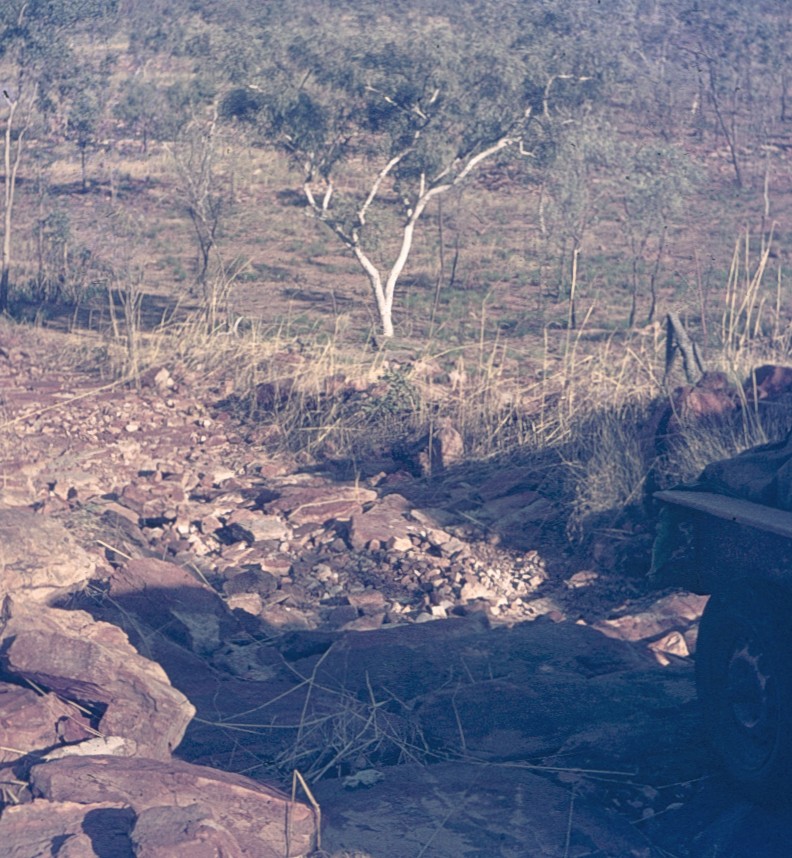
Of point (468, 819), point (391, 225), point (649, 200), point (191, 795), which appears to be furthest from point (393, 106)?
point (191, 795)

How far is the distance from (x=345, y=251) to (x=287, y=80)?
691cm

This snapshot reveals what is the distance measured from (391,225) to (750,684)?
2003 cm

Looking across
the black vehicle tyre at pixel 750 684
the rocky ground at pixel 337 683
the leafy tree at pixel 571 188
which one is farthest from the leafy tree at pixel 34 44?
the black vehicle tyre at pixel 750 684

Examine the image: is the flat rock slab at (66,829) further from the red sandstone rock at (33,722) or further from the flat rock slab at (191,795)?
the red sandstone rock at (33,722)

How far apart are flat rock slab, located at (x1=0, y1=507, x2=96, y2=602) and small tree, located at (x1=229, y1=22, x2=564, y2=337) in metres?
9.73

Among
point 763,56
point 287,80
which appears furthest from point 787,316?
point 763,56

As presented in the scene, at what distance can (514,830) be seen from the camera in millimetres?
3234

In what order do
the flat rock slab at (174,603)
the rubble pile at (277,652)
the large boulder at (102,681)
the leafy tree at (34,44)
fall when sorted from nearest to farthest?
the rubble pile at (277,652)
the large boulder at (102,681)
the flat rock slab at (174,603)
the leafy tree at (34,44)

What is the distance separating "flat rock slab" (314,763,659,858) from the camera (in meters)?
3.12

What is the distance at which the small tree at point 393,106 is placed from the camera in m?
14.6

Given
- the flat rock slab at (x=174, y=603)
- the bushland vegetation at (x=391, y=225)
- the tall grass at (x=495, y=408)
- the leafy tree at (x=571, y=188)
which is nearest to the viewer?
the flat rock slab at (x=174, y=603)

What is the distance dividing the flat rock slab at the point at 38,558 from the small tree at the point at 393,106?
31.9 feet

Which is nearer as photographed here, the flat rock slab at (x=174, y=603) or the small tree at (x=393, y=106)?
the flat rock slab at (x=174, y=603)

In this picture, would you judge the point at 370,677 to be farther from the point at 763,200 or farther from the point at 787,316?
the point at 763,200
